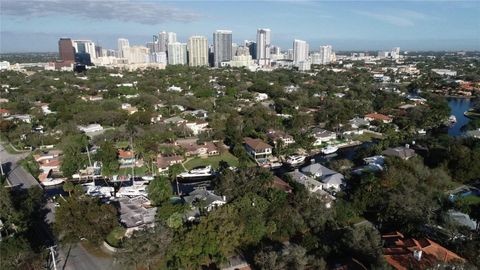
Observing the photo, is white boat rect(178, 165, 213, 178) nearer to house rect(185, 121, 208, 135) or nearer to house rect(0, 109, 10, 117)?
house rect(185, 121, 208, 135)

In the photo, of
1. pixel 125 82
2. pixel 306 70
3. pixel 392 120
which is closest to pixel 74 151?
pixel 392 120

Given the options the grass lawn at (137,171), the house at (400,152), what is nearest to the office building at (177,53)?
the grass lawn at (137,171)

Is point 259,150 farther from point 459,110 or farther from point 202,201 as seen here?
point 459,110

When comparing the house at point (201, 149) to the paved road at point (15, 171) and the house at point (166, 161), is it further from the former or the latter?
the paved road at point (15, 171)

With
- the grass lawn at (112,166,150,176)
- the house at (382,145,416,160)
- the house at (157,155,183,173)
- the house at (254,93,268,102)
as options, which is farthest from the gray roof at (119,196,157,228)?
the house at (254,93,268,102)

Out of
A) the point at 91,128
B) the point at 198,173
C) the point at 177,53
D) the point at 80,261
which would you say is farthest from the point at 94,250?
the point at 177,53
